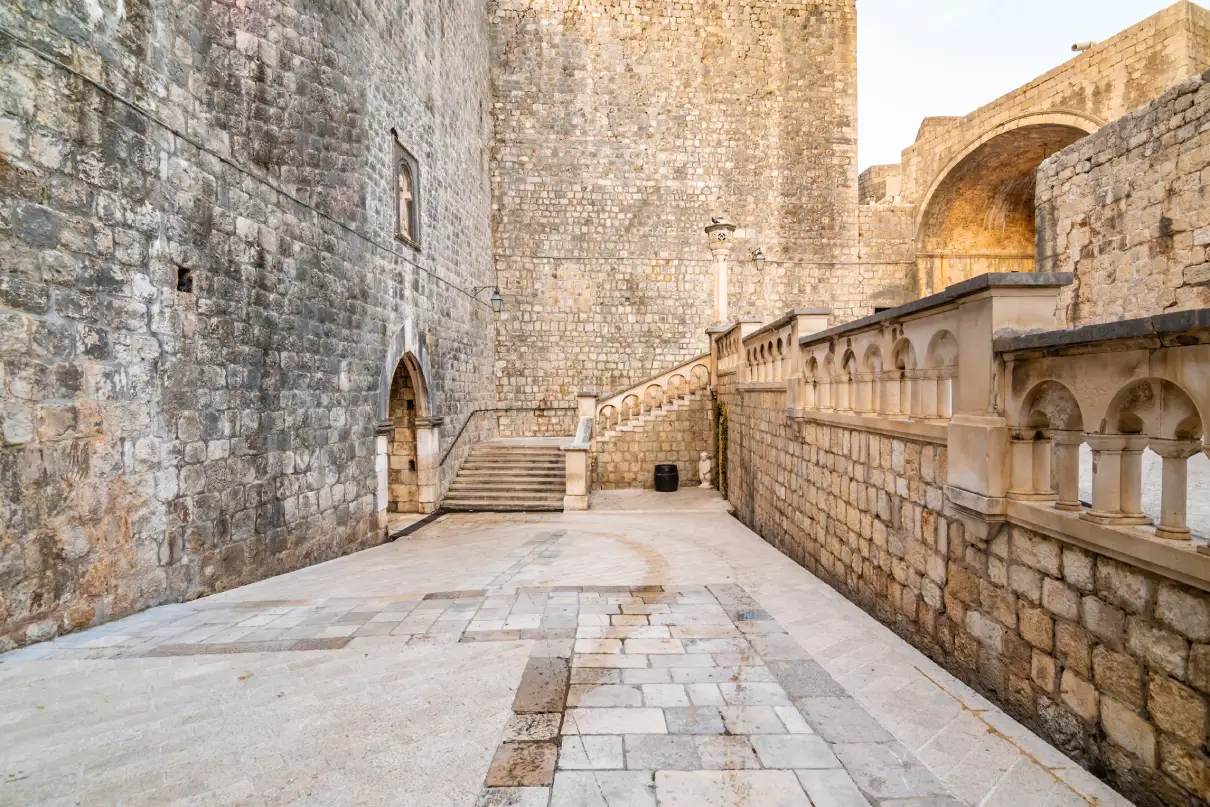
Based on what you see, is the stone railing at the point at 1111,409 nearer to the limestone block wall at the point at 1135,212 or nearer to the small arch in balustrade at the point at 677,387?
the limestone block wall at the point at 1135,212

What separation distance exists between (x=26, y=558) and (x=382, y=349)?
16.5ft

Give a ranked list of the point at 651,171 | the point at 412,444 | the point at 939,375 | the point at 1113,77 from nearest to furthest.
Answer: the point at 939,375 → the point at 412,444 → the point at 1113,77 → the point at 651,171

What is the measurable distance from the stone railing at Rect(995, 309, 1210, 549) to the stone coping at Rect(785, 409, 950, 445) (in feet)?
1.79

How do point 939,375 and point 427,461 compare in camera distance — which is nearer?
point 939,375

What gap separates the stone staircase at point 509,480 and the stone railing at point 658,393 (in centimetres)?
133

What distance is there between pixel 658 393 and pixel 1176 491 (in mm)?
10035

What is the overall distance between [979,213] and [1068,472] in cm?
1696

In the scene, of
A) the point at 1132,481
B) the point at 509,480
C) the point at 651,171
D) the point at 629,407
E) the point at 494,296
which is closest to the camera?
the point at 1132,481

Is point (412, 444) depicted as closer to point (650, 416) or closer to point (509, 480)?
point (509, 480)

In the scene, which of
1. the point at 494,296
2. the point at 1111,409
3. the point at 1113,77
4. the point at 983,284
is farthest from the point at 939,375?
→ the point at 1113,77

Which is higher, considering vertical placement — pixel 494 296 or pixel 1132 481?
pixel 494 296

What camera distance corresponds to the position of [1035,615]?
102 inches

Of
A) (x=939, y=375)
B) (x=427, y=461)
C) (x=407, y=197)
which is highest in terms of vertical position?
(x=407, y=197)

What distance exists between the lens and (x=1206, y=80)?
6.21 m
